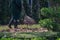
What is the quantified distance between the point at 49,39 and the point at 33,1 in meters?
8.64

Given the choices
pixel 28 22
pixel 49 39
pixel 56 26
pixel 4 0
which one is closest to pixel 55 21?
pixel 56 26

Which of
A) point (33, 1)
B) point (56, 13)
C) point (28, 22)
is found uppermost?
point (56, 13)

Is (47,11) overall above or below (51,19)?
above

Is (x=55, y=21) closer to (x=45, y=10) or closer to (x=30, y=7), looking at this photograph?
(x=45, y=10)

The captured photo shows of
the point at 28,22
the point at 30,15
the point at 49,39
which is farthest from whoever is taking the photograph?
the point at 30,15

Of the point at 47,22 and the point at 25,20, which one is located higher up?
the point at 47,22

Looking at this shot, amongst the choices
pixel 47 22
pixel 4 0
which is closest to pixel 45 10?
pixel 47 22

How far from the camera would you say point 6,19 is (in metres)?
12.3

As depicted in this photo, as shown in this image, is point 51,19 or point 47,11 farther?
point 51,19

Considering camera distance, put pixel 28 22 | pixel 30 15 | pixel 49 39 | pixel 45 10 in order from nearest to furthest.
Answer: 1. pixel 45 10
2. pixel 49 39
3. pixel 28 22
4. pixel 30 15

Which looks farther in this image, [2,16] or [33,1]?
[33,1]

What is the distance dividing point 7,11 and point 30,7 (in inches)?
55.4

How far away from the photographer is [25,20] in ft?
39.4

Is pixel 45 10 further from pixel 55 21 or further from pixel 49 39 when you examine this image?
pixel 49 39
